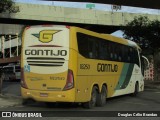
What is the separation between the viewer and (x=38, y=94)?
16.8 m

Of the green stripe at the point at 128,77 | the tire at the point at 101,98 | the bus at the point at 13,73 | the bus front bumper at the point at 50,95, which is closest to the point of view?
the bus front bumper at the point at 50,95

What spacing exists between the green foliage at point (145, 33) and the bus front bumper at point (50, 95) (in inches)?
921

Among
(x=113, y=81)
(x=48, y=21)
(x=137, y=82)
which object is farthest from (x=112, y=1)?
(x=48, y=21)

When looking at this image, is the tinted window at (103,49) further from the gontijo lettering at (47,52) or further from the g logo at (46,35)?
the g logo at (46,35)

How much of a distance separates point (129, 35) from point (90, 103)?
23237mm

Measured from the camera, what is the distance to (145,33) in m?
39.0

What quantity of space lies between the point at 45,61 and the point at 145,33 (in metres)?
23.4

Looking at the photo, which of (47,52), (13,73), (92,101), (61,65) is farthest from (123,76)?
(13,73)

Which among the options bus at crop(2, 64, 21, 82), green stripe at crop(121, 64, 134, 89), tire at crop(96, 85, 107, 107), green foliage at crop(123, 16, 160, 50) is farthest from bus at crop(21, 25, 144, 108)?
bus at crop(2, 64, 21, 82)

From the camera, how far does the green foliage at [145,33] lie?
38.8 metres

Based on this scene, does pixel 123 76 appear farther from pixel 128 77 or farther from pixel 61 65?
pixel 61 65

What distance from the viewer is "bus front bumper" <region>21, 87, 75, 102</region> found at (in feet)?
53.5

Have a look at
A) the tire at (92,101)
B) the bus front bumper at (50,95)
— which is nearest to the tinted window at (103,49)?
the tire at (92,101)

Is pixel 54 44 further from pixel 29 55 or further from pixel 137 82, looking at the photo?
pixel 137 82
